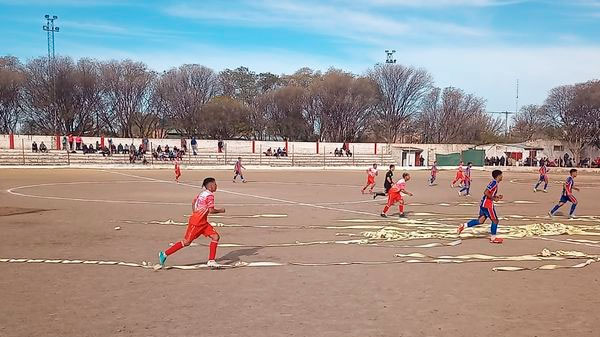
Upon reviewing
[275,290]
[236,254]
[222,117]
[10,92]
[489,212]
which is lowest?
[236,254]

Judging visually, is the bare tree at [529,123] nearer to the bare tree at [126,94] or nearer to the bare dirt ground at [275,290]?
the bare tree at [126,94]

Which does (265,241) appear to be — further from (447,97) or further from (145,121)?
(447,97)

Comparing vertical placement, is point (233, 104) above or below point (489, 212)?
above

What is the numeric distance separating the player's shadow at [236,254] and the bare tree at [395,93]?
253ft

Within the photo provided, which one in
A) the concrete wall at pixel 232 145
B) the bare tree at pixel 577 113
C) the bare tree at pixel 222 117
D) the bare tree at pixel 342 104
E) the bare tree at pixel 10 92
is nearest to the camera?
the concrete wall at pixel 232 145

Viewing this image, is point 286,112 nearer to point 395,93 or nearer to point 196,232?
point 395,93

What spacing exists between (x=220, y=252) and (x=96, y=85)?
219ft

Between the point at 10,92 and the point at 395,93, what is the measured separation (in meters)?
56.5

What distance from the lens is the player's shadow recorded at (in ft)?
32.8

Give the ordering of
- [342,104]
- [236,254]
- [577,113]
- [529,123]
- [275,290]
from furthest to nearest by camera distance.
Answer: [529,123] → [342,104] → [577,113] → [236,254] → [275,290]

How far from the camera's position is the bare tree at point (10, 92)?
6631 cm

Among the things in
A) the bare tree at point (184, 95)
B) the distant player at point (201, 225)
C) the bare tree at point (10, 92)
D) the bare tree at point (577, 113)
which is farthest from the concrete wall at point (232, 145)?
the distant player at point (201, 225)

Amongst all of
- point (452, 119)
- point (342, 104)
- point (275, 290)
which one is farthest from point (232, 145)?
point (275, 290)

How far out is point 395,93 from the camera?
86000 mm
